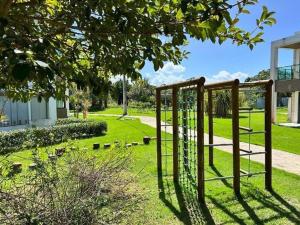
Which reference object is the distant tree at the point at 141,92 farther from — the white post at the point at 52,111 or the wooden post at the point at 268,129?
the wooden post at the point at 268,129

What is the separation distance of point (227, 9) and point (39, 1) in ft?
4.62

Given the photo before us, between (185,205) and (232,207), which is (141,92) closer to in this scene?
(185,205)

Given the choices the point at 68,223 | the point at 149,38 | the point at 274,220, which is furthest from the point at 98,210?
the point at 274,220

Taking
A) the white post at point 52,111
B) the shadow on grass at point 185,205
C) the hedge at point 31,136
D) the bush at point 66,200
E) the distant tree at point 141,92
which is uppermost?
the distant tree at point 141,92

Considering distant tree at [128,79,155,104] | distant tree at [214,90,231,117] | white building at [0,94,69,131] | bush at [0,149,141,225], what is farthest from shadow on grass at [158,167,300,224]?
distant tree at [128,79,155,104]

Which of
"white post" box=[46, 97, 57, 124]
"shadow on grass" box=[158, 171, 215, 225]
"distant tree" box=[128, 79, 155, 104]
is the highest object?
"distant tree" box=[128, 79, 155, 104]

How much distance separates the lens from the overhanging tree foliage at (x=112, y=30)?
2.31 meters

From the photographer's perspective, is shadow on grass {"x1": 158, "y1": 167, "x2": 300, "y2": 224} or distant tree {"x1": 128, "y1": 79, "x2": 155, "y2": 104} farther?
distant tree {"x1": 128, "y1": 79, "x2": 155, "y2": 104}

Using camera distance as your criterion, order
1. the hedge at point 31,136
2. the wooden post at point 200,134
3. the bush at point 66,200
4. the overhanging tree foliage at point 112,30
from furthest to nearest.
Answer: the hedge at point 31,136 < the wooden post at point 200,134 < the bush at point 66,200 < the overhanging tree foliage at point 112,30

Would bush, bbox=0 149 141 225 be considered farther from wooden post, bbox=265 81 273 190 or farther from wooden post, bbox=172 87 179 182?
wooden post, bbox=265 81 273 190

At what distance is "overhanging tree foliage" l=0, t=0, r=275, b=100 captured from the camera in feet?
7.57

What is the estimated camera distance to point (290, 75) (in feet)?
82.9

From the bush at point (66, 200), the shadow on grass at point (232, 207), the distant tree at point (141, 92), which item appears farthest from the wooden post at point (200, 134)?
the distant tree at point (141, 92)

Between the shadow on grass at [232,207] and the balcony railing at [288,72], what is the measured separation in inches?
741
